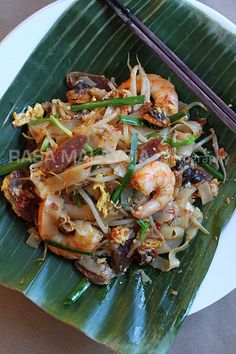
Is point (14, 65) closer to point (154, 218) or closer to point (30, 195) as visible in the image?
point (30, 195)

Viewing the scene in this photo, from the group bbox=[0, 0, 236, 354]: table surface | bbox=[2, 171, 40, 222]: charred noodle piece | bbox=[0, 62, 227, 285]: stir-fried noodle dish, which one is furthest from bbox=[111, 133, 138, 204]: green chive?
bbox=[0, 0, 236, 354]: table surface

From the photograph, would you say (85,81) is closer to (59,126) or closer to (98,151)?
(59,126)

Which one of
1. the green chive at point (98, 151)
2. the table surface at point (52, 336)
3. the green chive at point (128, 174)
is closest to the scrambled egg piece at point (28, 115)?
the green chive at point (98, 151)

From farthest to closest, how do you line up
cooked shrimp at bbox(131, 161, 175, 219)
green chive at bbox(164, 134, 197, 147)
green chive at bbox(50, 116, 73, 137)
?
1. green chive at bbox(164, 134, 197, 147)
2. green chive at bbox(50, 116, 73, 137)
3. cooked shrimp at bbox(131, 161, 175, 219)

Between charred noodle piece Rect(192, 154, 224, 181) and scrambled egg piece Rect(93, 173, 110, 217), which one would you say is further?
charred noodle piece Rect(192, 154, 224, 181)

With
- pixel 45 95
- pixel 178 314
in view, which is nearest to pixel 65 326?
pixel 178 314

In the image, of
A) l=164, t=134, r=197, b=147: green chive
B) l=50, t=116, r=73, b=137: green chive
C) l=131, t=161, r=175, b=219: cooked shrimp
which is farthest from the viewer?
l=164, t=134, r=197, b=147: green chive

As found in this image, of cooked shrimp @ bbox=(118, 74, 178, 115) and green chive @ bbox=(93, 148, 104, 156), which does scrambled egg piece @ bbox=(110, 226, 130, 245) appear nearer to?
green chive @ bbox=(93, 148, 104, 156)


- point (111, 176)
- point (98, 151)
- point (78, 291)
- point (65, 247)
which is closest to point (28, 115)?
point (98, 151)
